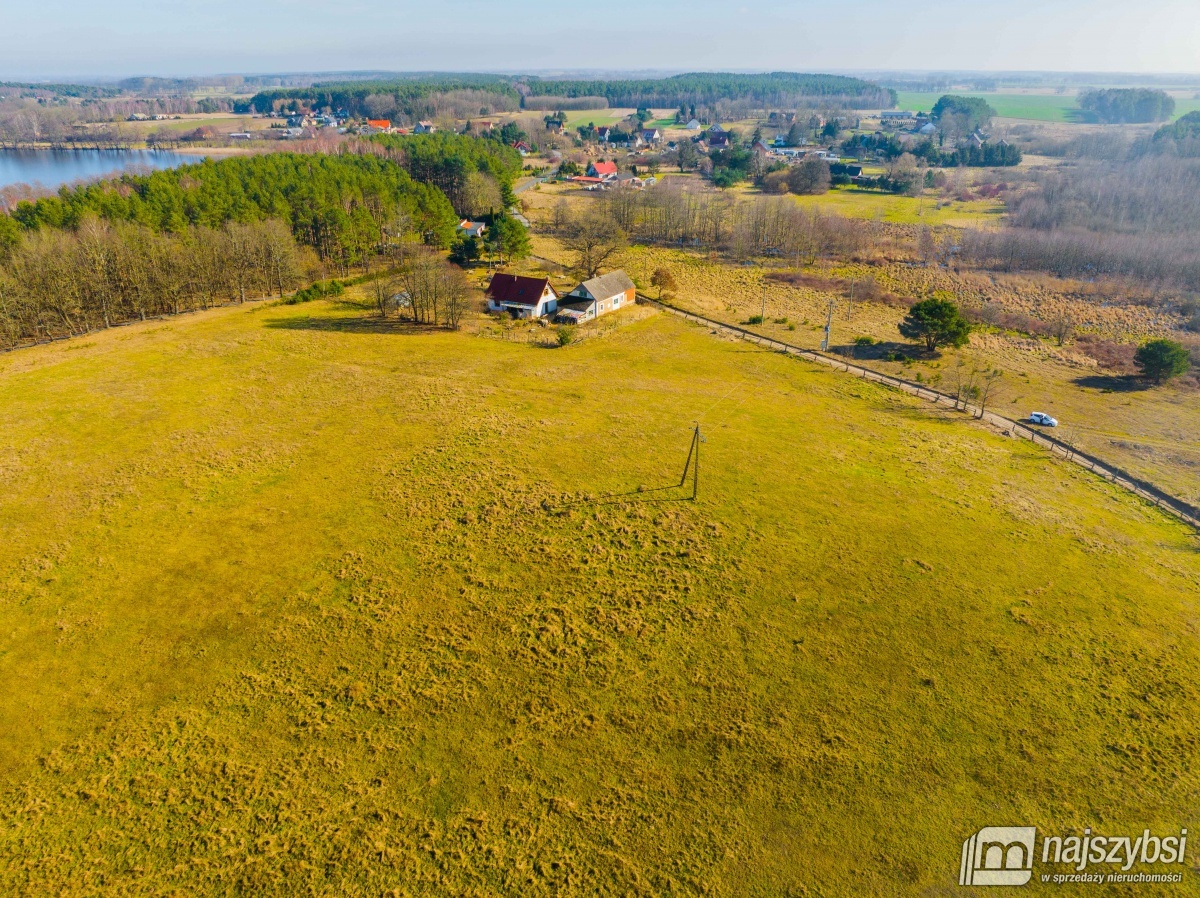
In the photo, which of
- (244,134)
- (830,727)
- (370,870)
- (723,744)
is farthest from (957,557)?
(244,134)

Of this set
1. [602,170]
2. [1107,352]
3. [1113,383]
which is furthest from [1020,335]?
[602,170]

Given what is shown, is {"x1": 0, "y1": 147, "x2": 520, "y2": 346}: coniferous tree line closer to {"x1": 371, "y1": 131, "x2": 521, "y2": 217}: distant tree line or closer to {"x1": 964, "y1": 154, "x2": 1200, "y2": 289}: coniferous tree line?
{"x1": 371, "y1": 131, "x2": 521, "y2": 217}: distant tree line

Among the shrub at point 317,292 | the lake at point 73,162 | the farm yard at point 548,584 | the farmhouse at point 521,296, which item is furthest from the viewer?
the lake at point 73,162

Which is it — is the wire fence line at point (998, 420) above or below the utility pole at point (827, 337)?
below

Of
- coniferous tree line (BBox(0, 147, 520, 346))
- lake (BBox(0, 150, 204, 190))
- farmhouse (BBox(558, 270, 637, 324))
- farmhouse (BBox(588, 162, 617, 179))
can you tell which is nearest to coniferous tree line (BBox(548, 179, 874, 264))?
farmhouse (BBox(558, 270, 637, 324))

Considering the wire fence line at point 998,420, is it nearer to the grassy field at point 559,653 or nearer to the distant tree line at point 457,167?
the grassy field at point 559,653

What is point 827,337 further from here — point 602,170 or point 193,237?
point 602,170

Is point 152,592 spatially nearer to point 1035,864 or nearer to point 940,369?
point 1035,864

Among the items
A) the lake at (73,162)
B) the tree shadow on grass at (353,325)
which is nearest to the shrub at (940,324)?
the tree shadow on grass at (353,325)
